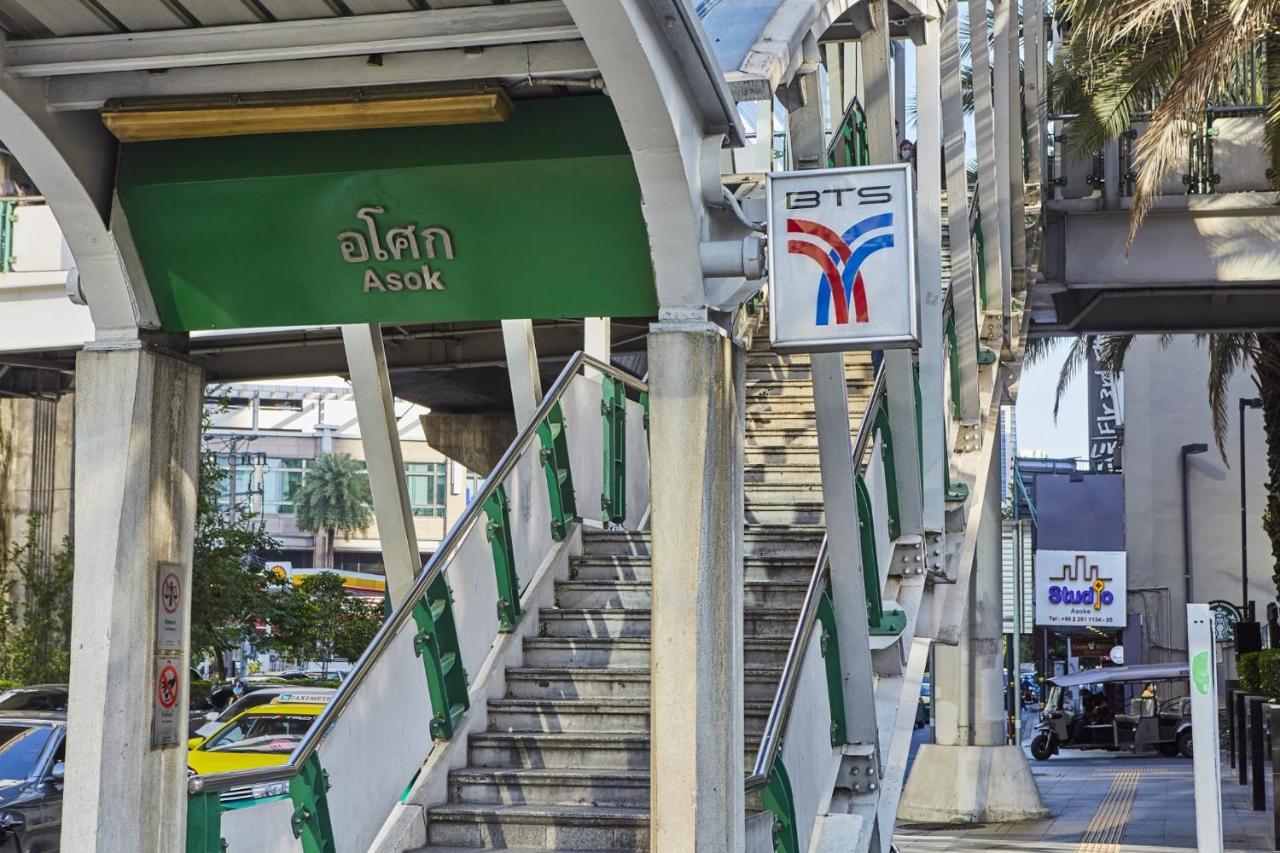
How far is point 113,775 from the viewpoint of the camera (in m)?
5.96

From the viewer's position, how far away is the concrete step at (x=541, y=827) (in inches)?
319

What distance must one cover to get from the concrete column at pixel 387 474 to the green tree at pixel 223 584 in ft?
47.4

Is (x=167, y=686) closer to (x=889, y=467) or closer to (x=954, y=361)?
(x=889, y=467)

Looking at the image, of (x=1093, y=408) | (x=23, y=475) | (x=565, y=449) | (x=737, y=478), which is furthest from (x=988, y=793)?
(x=1093, y=408)

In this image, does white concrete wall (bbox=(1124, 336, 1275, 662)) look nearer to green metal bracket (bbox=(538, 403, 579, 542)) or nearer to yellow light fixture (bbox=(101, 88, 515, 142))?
green metal bracket (bbox=(538, 403, 579, 542))

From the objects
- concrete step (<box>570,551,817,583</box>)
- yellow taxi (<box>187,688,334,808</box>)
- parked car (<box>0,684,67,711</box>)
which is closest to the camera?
concrete step (<box>570,551,817,583</box>)

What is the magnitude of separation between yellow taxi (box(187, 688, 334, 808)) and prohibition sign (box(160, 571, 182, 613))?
8079mm

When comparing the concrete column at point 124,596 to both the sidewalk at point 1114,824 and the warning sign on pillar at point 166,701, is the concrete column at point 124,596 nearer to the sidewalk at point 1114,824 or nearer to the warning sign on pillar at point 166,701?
the warning sign on pillar at point 166,701

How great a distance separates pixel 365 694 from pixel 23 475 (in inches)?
812

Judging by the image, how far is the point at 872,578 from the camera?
917 cm

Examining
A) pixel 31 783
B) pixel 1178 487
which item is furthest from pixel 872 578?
pixel 1178 487

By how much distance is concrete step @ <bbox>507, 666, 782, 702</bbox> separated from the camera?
944 centimetres

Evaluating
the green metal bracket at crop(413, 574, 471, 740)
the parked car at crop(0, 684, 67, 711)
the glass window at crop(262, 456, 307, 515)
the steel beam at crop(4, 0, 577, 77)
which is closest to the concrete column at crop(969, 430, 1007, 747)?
the parked car at crop(0, 684, 67, 711)

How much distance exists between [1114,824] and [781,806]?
13179mm
